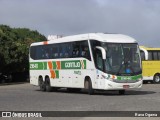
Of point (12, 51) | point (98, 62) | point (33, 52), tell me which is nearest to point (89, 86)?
point (98, 62)

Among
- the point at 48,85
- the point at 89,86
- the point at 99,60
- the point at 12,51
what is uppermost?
the point at 12,51

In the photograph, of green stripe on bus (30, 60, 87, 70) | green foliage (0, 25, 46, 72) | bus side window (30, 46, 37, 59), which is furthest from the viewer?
green foliage (0, 25, 46, 72)

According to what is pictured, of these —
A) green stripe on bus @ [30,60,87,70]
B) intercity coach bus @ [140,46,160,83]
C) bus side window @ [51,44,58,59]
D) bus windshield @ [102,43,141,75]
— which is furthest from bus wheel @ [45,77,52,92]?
intercity coach bus @ [140,46,160,83]

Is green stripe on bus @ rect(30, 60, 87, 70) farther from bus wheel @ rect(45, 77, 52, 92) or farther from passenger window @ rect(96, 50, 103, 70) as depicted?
passenger window @ rect(96, 50, 103, 70)

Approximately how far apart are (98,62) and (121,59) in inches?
49.5

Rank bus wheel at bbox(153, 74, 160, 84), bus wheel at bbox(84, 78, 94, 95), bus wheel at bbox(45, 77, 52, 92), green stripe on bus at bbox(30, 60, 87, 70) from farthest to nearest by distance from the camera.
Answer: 1. bus wheel at bbox(153, 74, 160, 84)
2. bus wheel at bbox(45, 77, 52, 92)
3. green stripe on bus at bbox(30, 60, 87, 70)
4. bus wheel at bbox(84, 78, 94, 95)

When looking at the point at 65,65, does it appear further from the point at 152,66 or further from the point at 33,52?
the point at 152,66

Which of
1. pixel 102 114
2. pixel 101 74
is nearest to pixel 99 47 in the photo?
pixel 101 74

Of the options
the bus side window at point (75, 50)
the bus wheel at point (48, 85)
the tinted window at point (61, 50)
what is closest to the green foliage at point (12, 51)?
the tinted window at point (61, 50)

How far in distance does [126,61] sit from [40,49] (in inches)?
335

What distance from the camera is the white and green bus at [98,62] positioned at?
26.5 m

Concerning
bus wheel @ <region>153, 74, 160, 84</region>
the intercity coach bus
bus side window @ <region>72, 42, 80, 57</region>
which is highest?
bus side window @ <region>72, 42, 80, 57</region>

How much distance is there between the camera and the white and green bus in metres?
26.5

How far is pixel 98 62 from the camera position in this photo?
88.5 feet
